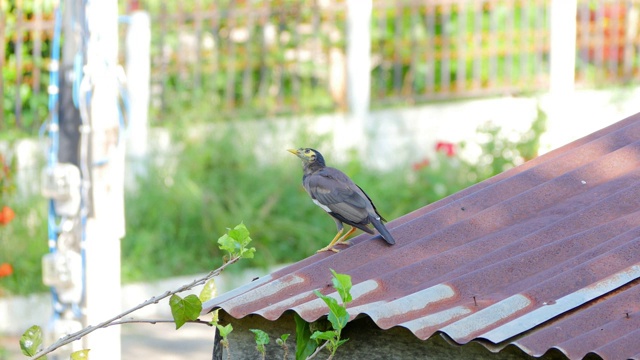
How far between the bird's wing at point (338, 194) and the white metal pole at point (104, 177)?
1.98 meters

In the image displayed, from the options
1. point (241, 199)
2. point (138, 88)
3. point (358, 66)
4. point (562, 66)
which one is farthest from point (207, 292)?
point (562, 66)

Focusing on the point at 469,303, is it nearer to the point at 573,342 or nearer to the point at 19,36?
the point at 573,342

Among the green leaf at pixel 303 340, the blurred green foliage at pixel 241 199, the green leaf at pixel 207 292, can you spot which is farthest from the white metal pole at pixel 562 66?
the green leaf at pixel 207 292

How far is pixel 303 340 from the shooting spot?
3.25 meters

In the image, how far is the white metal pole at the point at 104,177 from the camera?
608 cm

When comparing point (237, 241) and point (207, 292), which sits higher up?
point (237, 241)

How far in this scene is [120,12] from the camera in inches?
430

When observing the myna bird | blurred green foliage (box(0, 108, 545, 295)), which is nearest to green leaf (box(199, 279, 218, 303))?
the myna bird

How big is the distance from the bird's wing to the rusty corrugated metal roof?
0.17 metres

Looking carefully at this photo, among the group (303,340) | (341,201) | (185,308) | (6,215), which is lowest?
(6,215)

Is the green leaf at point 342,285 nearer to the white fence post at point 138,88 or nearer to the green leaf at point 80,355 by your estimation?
the green leaf at point 80,355

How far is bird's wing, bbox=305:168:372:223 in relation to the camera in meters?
4.18

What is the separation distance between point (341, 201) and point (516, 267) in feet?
3.69

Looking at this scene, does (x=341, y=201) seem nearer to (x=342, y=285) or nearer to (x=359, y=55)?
(x=342, y=285)
